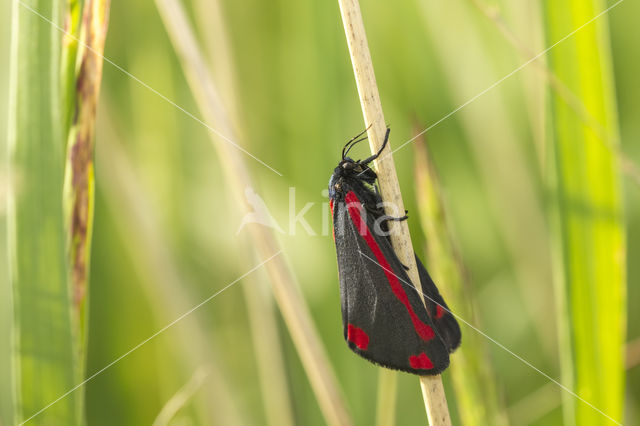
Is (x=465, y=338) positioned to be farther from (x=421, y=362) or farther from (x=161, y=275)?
(x=161, y=275)

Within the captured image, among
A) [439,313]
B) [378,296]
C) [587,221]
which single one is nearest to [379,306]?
[378,296]

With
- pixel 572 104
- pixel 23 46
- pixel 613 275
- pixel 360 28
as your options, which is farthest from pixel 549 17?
pixel 23 46

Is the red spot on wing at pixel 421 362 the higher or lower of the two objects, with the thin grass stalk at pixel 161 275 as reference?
lower

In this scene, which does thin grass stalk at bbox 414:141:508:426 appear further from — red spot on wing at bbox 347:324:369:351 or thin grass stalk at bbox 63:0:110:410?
thin grass stalk at bbox 63:0:110:410

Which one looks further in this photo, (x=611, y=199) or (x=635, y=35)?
(x=635, y=35)

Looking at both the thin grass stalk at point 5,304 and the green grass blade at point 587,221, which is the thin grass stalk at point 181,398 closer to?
the thin grass stalk at point 5,304

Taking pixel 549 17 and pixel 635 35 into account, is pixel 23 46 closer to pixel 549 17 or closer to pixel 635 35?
pixel 549 17

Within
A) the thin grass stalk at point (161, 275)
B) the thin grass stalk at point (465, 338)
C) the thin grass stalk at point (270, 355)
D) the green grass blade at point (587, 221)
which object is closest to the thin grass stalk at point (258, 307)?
the thin grass stalk at point (270, 355)
